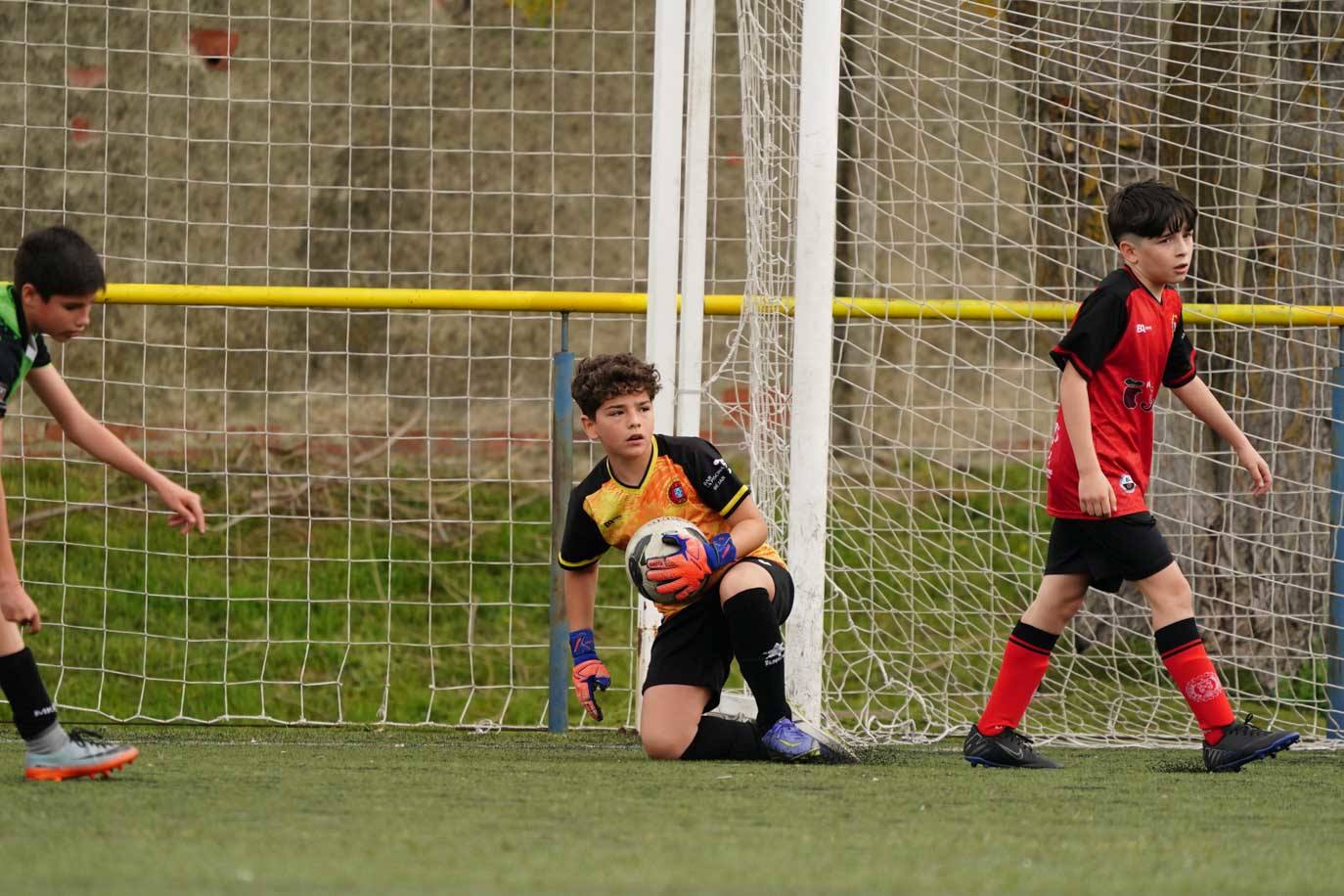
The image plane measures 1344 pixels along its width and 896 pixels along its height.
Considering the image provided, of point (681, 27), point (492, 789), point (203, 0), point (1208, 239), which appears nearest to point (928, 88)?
point (1208, 239)

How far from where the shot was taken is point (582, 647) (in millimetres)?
3924

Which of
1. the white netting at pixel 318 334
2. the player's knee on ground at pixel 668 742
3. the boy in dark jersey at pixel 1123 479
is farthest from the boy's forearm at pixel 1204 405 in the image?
the white netting at pixel 318 334

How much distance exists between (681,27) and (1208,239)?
270 centimetres

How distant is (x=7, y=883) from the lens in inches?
80.4

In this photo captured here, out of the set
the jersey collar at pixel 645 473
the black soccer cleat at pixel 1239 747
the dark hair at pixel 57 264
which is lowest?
the black soccer cleat at pixel 1239 747

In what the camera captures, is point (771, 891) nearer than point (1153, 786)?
Yes

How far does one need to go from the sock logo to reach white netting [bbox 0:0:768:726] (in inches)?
100

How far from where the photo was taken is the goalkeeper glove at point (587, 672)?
12.5 feet

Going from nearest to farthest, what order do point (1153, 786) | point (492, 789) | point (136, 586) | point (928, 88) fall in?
point (492, 789) → point (1153, 786) → point (928, 88) → point (136, 586)

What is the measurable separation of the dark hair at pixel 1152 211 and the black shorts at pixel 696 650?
139 cm

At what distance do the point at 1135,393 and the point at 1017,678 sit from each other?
779 millimetres

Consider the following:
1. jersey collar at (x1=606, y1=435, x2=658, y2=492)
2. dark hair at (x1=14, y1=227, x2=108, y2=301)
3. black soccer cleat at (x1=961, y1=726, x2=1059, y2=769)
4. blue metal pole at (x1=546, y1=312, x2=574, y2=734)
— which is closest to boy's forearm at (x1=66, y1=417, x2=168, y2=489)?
dark hair at (x1=14, y1=227, x2=108, y2=301)

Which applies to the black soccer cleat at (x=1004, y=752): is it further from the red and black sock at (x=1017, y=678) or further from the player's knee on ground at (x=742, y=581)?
the player's knee on ground at (x=742, y=581)

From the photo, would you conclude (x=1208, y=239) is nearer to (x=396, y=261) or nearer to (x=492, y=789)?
(x=396, y=261)
